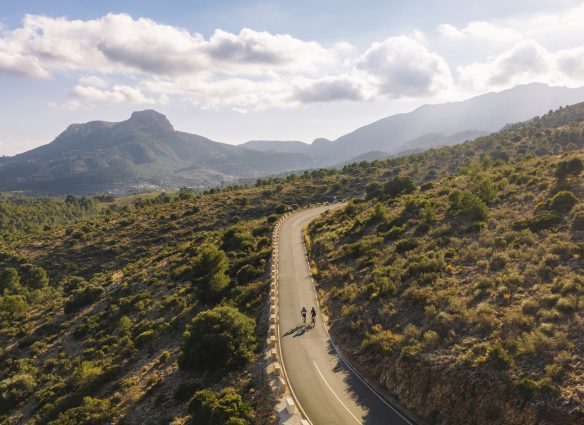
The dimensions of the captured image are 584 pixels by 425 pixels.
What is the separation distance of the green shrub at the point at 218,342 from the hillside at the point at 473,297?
6.66m

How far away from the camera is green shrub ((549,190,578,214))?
33.3 m

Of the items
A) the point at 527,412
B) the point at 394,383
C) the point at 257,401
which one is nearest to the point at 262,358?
the point at 257,401

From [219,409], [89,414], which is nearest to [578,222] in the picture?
[219,409]

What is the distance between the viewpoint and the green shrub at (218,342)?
2427cm

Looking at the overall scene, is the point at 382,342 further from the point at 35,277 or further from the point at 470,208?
the point at 35,277

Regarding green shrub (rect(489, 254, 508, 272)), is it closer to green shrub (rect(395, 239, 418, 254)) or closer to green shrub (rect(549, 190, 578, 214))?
green shrub (rect(395, 239, 418, 254))

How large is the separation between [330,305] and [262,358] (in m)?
9.38

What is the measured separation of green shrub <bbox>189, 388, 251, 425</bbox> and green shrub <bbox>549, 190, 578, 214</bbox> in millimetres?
31570

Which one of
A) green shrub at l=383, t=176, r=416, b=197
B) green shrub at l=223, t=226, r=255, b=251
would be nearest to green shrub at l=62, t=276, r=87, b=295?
green shrub at l=223, t=226, r=255, b=251

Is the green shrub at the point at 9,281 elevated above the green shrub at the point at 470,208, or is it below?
below

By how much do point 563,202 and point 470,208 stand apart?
7725mm

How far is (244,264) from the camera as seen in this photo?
4522cm

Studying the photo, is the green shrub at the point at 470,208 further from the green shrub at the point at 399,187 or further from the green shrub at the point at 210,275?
the green shrub at the point at 210,275

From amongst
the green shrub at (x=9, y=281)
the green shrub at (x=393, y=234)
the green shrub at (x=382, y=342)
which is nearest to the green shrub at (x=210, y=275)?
the green shrub at (x=393, y=234)
